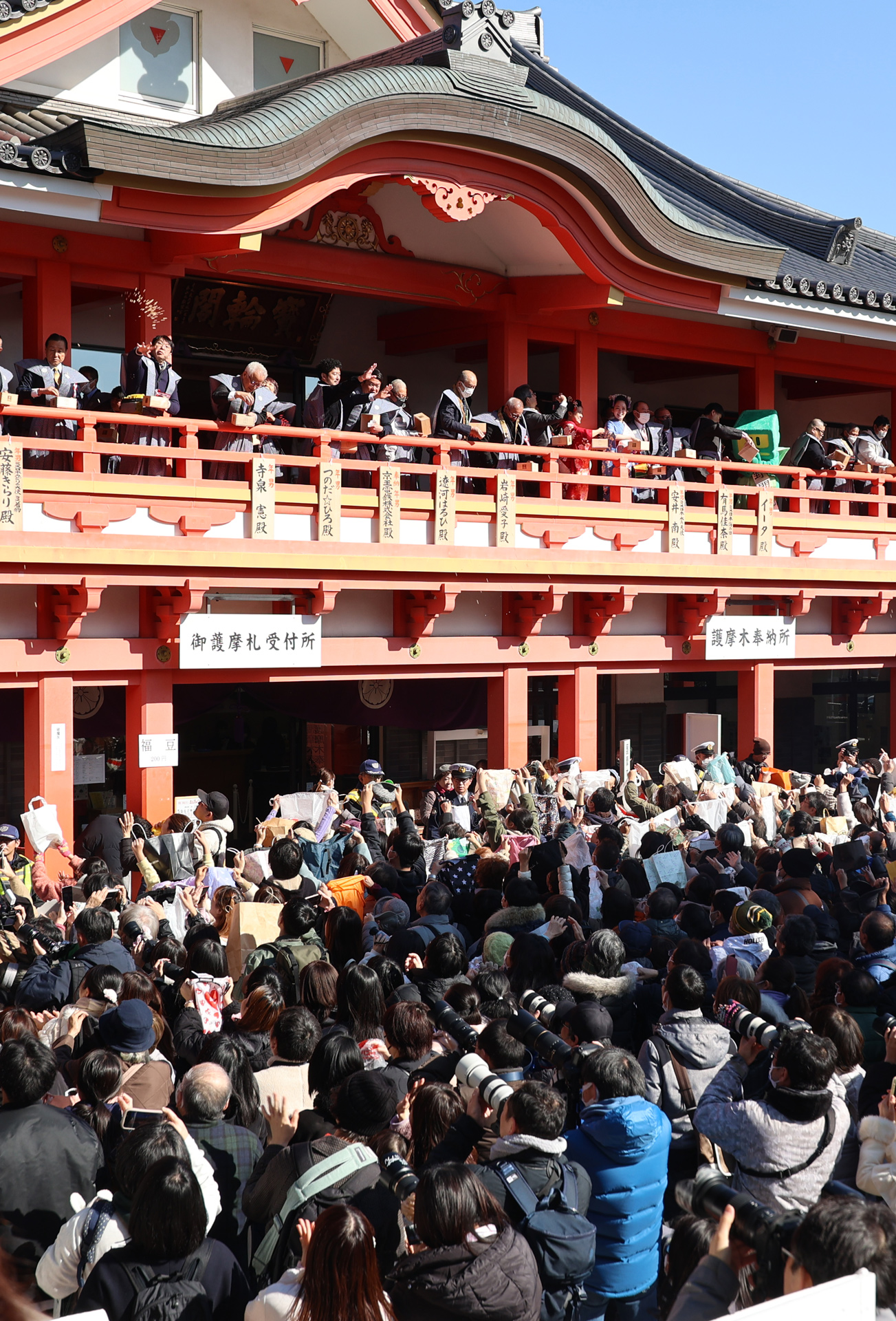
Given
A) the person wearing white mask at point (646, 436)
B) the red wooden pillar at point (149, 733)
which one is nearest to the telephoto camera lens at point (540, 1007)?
the red wooden pillar at point (149, 733)

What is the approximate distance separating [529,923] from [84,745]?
26.2ft

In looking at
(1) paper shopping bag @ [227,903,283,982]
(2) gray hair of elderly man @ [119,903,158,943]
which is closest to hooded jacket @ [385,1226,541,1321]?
(1) paper shopping bag @ [227,903,283,982]

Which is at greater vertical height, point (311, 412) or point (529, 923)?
point (311, 412)

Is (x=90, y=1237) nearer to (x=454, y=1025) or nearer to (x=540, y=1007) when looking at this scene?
(x=454, y=1025)

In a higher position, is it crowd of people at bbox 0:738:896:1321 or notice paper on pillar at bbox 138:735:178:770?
notice paper on pillar at bbox 138:735:178:770

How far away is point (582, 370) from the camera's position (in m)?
13.8

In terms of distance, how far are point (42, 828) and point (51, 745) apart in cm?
87

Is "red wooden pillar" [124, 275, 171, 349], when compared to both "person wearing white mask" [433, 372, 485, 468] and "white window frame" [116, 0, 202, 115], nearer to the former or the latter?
"white window frame" [116, 0, 202, 115]

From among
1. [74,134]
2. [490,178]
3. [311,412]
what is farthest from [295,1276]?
[490,178]

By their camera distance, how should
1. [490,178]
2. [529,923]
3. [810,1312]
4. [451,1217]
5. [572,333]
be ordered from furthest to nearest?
[572,333] → [490,178] → [529,923] → [451,1217] → [810,1312]

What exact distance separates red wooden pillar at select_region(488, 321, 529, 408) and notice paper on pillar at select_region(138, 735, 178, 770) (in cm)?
492

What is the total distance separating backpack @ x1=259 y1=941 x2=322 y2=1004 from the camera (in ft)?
18.3

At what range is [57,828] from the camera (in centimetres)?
976

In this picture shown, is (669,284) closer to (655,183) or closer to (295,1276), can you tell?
(655,183)
